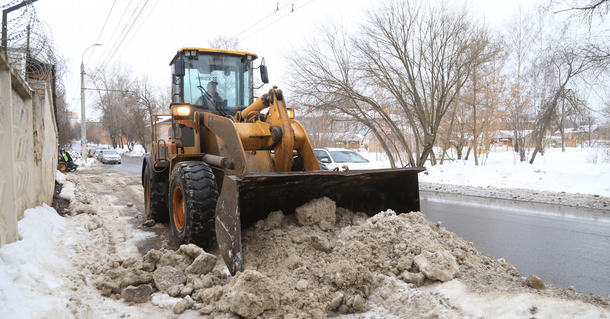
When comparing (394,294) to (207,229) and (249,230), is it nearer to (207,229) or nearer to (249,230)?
(249,230)

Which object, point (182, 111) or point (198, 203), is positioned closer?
point (198, 203)

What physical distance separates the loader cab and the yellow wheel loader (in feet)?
0.05

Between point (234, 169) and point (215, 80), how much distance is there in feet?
7.33

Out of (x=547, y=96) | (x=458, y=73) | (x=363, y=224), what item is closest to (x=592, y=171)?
(x=458, y=73)

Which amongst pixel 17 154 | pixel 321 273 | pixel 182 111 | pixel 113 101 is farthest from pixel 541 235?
pixel 113 101

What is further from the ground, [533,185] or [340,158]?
[340,158]

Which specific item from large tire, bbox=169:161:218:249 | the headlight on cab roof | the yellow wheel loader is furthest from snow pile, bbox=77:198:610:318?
the headlight on cab roof

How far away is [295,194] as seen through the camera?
457cm

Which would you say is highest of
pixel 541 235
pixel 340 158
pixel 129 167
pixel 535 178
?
pixel 340 158

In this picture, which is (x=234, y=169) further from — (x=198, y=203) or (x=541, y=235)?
(x=541, y=235)

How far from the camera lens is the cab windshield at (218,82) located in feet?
20.8

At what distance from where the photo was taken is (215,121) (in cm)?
548

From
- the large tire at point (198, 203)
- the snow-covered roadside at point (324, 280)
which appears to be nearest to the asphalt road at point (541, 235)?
the snow-covered roadside at point (324, 280)

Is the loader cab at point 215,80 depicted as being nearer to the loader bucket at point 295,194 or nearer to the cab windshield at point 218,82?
the cab windshield at point 218,82
